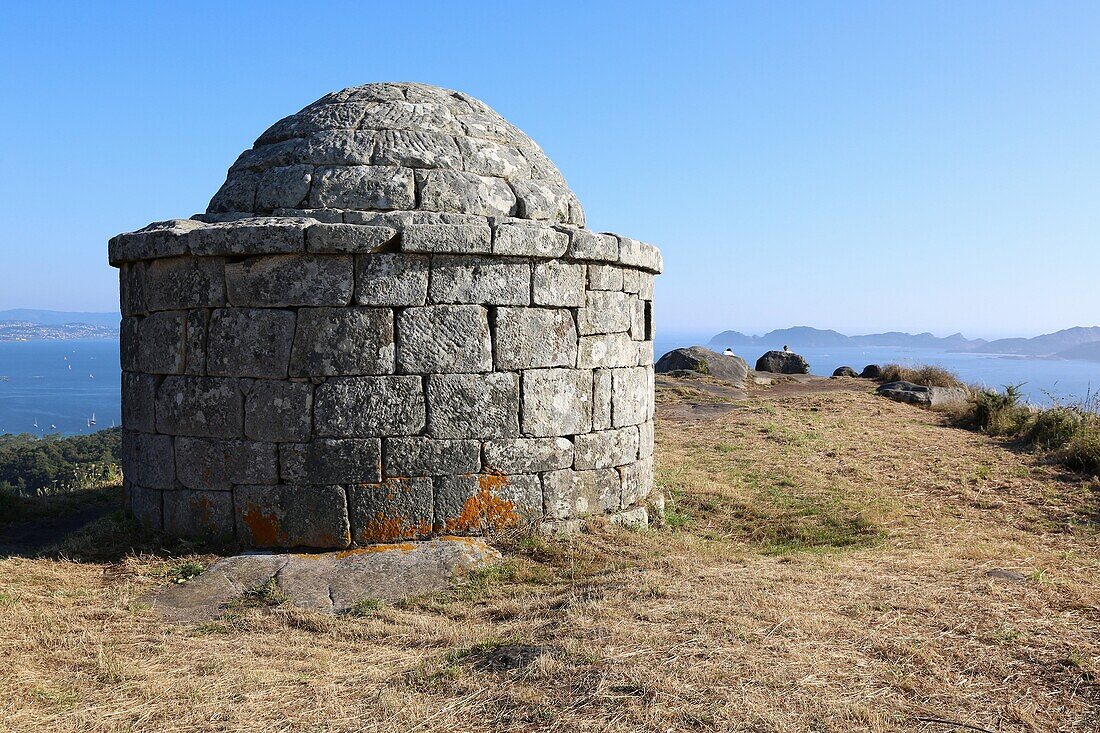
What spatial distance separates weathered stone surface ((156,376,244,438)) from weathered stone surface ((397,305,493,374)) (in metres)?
1.32

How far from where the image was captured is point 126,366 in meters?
6.80

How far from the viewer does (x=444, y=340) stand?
587 centimetres

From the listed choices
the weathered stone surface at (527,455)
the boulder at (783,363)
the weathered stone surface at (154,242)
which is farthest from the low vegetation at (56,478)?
the boulder at (783,363)

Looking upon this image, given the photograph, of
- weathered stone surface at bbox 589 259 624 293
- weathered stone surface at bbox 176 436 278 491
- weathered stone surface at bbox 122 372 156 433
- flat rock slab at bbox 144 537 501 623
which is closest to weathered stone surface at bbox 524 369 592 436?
Result: weathered stone surface at bbox 589 259 624 293

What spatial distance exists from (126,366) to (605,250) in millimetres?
4163

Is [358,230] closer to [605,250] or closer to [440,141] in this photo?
[440,141]

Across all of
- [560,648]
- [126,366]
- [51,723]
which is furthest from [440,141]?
[51,723]

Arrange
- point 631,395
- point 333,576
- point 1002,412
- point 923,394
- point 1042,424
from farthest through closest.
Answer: point 923,394
point 1002,412
point 1042,424
point 631,395
point 333,576

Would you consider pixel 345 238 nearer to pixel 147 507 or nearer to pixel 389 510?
pixel 389 510

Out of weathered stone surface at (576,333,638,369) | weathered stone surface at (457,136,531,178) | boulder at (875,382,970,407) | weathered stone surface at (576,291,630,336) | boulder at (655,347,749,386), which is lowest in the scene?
boulder at (875,382,970,407)

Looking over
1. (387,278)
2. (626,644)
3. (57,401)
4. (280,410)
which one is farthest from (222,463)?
(57,401)

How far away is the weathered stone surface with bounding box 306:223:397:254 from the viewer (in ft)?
18.5

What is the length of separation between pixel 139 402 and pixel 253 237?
1.90 meters

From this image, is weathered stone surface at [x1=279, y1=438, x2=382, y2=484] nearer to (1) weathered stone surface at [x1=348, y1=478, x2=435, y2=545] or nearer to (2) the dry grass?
(1) weathered stone surface at [x1=348, y1=478, x2=435, y2=545]
